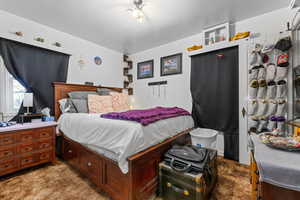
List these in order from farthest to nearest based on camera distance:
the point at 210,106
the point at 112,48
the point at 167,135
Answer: the point at 112,48 → the point at 210,106 → the point at 167,135

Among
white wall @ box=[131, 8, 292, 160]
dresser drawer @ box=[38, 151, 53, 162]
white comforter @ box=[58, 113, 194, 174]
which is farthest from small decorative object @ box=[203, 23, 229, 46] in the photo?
dresser drawer @ box=[38, 151, 53, 162]

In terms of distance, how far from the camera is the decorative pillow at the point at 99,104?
2575 millimetres

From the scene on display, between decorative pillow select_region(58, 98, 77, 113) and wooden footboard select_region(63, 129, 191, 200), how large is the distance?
31.9 inches

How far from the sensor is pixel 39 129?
6.77 ft

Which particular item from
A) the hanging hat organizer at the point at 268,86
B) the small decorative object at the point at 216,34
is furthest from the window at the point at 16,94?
the hanging hat organizer at the point at 268,86

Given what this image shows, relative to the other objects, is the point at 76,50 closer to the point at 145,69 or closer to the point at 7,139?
the point at 145,69

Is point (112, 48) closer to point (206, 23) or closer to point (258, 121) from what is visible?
point (206, 23)

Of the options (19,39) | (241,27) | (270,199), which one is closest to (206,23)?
(241,27)

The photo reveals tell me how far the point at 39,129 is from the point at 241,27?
3.90 meters

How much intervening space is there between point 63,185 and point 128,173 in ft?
3.60

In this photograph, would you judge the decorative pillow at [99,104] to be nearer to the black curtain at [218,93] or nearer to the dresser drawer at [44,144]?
the dresser drawer at [44,144]

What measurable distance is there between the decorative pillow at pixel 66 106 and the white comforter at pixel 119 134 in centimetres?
45

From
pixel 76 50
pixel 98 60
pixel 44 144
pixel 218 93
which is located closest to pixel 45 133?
pixel 44 144

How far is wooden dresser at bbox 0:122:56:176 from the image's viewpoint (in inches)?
69.9
